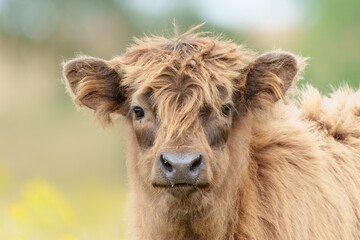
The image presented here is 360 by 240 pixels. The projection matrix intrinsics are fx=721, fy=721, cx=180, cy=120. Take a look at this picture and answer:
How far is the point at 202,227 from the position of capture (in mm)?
7598

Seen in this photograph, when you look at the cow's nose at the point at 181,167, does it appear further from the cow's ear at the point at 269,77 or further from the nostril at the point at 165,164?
the cow's ear at the point at 269,77

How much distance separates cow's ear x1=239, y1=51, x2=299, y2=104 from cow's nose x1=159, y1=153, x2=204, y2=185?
1385mm

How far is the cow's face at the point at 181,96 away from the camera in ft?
23.4

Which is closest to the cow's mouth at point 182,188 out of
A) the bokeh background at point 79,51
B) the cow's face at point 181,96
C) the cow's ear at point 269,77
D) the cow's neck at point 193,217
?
the cow's face at point 181,96

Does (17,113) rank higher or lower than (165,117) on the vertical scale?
higher

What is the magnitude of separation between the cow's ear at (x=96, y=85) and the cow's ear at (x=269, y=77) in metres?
1.41

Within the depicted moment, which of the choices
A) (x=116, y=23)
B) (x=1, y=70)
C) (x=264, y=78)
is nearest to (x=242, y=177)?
(x=264, y=78)

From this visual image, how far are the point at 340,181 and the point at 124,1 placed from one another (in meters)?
25.3

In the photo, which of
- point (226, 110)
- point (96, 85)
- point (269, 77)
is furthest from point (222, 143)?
point (96, 85)

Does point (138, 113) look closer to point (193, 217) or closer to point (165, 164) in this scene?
point (165, 164)

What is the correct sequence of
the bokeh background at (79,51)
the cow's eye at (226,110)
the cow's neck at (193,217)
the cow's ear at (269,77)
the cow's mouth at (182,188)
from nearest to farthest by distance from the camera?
the cow's mouth at (182,188) < the cow's neck at (193,217) < the cow's eye at (226,110) < the cow's ear at (269,77) < the bokeh background at (79,51)

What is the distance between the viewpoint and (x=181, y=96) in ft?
24.7

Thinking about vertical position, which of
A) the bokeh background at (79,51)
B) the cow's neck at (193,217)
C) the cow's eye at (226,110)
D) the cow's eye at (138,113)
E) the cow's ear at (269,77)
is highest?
the bokeh background at (79,51)

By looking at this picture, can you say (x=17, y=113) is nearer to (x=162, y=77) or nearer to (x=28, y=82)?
(x=28, y=82)
